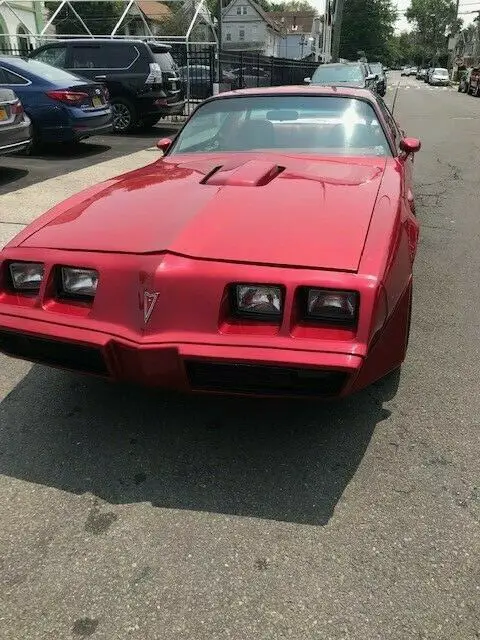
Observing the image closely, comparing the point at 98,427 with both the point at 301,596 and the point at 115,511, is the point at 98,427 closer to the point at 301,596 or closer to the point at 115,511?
the point at 115,511

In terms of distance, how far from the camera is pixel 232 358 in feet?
6.64

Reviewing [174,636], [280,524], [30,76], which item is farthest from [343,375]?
[30,76]

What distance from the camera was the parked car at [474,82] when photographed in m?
32.0

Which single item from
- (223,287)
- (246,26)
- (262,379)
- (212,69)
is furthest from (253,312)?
(246,26)

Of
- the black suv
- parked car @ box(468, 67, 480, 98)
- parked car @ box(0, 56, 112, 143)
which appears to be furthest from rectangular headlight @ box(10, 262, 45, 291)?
parked car @ box(468, 67, 480, 98)

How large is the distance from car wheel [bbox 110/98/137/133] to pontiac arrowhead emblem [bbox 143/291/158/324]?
10.9 meters

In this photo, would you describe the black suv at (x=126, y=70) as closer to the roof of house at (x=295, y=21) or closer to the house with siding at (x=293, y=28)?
the house with siding at (x=293, y=28)

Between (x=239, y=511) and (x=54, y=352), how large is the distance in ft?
3.28

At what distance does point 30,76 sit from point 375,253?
352 inches

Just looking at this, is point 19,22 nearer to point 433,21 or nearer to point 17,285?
point 17,285

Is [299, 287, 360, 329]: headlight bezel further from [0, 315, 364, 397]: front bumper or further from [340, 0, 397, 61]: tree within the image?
[340, 0, 397, 61]: tree

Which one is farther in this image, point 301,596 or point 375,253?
point 375,253

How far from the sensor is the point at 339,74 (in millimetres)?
16984

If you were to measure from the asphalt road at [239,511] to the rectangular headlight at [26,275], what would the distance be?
695 mm
